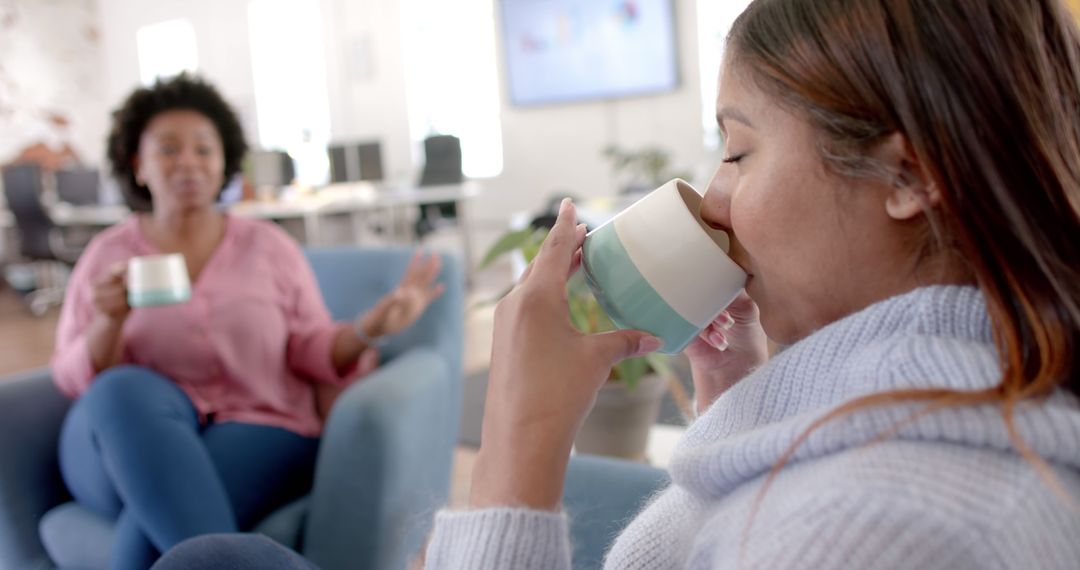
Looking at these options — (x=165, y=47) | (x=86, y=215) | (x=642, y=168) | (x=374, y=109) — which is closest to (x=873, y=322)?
(x=642, y=168)

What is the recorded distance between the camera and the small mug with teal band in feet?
2.21

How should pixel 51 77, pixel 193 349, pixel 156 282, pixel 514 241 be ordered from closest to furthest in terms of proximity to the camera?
pixel 514 241 < pixel 156 282 < pixel 193 349 < pixel 51 77

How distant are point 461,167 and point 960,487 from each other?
6261mm

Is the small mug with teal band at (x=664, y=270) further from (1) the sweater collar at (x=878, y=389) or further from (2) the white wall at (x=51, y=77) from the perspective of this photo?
(2) the white wall at (x=51, y=77)

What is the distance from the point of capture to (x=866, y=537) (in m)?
0.45

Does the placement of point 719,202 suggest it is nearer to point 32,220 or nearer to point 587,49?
point 587,49

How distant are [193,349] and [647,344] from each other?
1.28 m

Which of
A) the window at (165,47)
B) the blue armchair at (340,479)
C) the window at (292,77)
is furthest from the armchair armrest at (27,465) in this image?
the window at (165,47)

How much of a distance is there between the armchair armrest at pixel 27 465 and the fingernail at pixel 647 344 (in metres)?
1.36

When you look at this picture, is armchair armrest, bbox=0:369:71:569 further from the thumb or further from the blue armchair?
the thumb

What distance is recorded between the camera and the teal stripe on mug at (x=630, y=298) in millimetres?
687

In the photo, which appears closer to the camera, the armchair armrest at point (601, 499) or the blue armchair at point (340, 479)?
Result: the armchair armrest at point (601, 499)

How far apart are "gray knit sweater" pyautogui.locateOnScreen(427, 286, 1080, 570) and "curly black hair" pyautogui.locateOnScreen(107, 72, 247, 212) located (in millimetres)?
1615

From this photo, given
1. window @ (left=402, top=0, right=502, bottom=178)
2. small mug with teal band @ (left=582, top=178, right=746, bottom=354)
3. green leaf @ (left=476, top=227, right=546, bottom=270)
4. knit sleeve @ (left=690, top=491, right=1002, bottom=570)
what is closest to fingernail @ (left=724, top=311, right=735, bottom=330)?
small mug with teal band @ (left=582, top=178, right=746, bottom=354)
